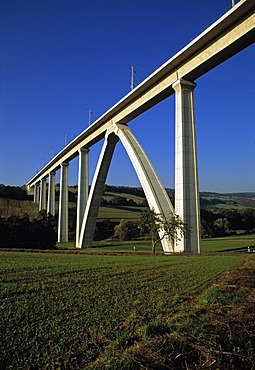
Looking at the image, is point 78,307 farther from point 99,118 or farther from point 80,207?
point 80,207

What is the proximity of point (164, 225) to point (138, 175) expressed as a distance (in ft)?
23.6

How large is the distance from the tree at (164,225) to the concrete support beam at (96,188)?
42.4 ft

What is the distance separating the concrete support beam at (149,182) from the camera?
84.1 ft

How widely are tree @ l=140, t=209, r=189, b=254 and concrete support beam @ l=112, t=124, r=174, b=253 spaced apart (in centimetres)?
41

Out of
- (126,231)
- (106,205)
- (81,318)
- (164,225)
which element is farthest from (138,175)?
(106,205)

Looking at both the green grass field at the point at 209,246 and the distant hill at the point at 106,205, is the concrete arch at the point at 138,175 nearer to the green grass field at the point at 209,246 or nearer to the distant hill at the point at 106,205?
the green grass field at the point at 209,246

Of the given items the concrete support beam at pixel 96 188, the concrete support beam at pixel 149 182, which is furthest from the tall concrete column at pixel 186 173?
the concrete support beam at pixel 96 188

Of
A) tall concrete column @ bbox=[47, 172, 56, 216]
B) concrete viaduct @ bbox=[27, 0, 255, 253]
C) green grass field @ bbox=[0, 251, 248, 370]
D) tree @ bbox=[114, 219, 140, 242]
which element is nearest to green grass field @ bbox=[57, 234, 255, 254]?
concrete viaduct @ bbox=[27, 0, 255, 253]

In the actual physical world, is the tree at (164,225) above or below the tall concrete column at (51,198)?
below

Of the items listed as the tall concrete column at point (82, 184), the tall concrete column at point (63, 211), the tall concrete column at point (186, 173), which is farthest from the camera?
the tall concrete column at point (63, 211)

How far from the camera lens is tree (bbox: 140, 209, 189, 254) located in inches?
849

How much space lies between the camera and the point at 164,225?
76.5ft

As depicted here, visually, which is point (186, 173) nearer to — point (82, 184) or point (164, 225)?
point (164, 225)

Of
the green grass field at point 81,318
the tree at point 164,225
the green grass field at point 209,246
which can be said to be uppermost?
the tree at point 164,225
